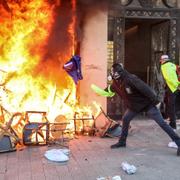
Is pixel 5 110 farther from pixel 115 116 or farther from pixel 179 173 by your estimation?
pixel 179 173

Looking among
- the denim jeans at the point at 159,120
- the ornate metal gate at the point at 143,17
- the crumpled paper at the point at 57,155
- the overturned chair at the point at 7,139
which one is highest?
the ornate metal gate at the point at 143,17

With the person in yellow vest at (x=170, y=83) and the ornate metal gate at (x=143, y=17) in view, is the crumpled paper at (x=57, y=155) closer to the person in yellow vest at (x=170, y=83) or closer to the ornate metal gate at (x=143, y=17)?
the person in yellow vest at (x=170, y=83)

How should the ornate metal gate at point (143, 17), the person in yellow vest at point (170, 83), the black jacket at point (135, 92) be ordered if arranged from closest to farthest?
the black jacket at point (135, 92) → the person in yellow vest at point (170, 83) → the ornate metal gate at point (143, 17)

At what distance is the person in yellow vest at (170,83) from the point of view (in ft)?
30.6

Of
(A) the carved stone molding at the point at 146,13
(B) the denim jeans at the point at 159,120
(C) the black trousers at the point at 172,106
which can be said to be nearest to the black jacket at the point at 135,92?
(B) the denim jeans at the point at 159,120

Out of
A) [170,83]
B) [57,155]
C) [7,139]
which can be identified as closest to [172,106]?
[170,83]

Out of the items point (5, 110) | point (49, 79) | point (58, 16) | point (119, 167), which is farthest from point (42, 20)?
point (119, 167)

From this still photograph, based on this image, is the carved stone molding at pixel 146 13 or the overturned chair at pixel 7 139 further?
the carved stone molding at pixel 146 13

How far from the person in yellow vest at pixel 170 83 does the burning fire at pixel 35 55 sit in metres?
1.68

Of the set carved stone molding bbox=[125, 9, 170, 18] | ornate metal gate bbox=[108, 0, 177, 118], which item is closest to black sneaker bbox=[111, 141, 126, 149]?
ornate metal gate bbox=[108, 0, 177, 118]

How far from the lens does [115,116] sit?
1044 centimetres

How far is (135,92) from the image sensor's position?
23.8 feet

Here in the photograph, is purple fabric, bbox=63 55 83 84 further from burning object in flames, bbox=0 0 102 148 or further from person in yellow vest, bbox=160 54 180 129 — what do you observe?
person in yellow vest, bbox=160 54 180 129

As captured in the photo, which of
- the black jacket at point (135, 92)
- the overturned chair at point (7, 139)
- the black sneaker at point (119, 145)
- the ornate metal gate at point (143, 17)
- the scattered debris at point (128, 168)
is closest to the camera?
the scattered debris at point (128, 168)
